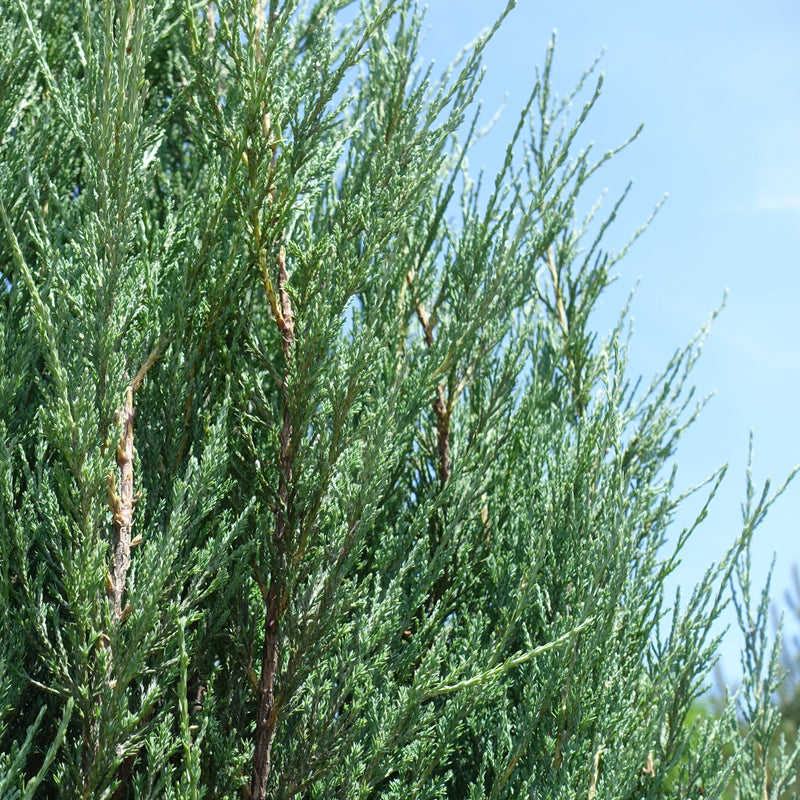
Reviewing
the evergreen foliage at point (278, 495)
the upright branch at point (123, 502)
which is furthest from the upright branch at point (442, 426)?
the upright branch at point (123, 502)

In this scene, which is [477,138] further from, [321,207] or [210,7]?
[210,7]

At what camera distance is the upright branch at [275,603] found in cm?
255

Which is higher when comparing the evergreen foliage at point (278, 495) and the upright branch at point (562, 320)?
the upright branch at point (562, 320)

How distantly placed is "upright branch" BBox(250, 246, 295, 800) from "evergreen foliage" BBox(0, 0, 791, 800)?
10 millimetres

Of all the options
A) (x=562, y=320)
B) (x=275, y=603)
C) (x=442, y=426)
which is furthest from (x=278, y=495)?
(x=562, y=320)

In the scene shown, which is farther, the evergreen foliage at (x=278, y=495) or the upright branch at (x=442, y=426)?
the upright branch at (x=442, y=426)

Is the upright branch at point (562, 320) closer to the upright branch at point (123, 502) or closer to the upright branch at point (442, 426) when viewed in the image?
the upright branch at point (442, 426)

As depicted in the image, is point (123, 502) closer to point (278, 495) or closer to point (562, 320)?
point (278, 495)

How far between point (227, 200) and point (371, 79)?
1.37m

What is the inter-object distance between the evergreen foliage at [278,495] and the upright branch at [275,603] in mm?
10

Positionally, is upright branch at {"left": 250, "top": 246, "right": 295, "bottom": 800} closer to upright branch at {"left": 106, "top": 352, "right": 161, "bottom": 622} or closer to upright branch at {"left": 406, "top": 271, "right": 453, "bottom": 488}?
upright branch at {"left": 106, "top": 352, "right": 161, "bottom": 622}

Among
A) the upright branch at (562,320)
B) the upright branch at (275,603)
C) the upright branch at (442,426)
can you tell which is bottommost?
the upright branch at (275,603)

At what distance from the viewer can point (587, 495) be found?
317 cm

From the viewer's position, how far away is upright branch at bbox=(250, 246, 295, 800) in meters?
2.55
